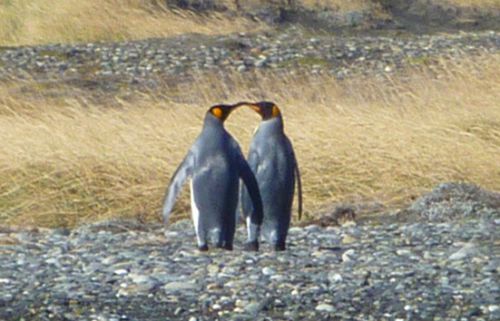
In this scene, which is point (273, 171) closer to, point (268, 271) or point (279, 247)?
point (279, 247)

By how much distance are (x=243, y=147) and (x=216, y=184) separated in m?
2.45

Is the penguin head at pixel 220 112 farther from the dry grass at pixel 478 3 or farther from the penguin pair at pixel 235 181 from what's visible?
the dry grass at pixel 478 3

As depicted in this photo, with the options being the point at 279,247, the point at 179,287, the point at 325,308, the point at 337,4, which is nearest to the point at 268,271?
the point at 179,287

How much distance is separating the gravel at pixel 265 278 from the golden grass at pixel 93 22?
41.2ft

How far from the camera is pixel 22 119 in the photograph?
10.3 m

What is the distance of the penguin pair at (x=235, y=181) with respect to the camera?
7055 mm

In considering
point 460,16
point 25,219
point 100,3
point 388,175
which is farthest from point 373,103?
point 460,16

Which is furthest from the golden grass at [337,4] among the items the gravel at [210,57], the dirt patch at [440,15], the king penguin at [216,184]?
the king penguin at [216,184]

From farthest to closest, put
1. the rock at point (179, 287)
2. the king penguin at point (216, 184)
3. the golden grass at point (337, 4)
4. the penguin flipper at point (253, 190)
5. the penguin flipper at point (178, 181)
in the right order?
the golden grass at point (337, 4) → the penguin flipper at point (178, 181) → the king penguin at point (216, 184) → the penguin flipper at point (253, 190) → the rock at point (179, 287)

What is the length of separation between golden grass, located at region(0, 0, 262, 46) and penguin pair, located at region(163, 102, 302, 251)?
12405 mm

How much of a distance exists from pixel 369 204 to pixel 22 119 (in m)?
2.89

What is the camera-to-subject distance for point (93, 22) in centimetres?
2048

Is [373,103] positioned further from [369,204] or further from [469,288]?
[469,288]

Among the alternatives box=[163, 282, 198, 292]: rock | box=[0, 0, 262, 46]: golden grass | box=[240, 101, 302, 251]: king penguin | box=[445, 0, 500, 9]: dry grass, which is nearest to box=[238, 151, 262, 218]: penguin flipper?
box=[240, 101, 302, 251]: king penguin
